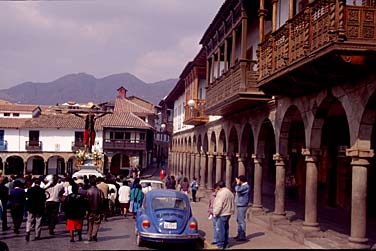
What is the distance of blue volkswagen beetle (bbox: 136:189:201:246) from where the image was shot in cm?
1288

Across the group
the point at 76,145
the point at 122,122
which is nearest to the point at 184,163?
the point at 122,122

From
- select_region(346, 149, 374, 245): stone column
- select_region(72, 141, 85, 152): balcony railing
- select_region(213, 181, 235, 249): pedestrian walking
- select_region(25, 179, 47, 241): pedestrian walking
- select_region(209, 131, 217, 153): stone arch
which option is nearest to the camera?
select_region(346, 149, 374, 245): stone column

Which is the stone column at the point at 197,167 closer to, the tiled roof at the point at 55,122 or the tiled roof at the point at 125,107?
the tiled roof at the point at 55,122

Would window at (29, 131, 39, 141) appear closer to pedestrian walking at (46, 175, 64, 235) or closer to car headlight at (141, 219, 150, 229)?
pedestrian walking at (46, 175, 64, 235)

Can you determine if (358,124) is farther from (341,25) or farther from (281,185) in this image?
(281,185)

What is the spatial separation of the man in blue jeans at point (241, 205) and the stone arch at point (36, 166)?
50712 mm

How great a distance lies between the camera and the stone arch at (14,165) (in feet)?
201

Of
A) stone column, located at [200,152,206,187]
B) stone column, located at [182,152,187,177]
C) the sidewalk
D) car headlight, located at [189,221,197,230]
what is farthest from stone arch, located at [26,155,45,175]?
car headlight, located at [189,221,197,230]

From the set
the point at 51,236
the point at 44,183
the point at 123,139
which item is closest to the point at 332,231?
the point at 51,236

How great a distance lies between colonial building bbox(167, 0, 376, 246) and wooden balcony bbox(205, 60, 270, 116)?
0.11 feet

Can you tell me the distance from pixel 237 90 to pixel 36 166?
1934 inches

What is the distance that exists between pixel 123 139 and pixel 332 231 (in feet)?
156

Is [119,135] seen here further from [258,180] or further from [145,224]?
[145,224]

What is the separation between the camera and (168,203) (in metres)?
13.8
